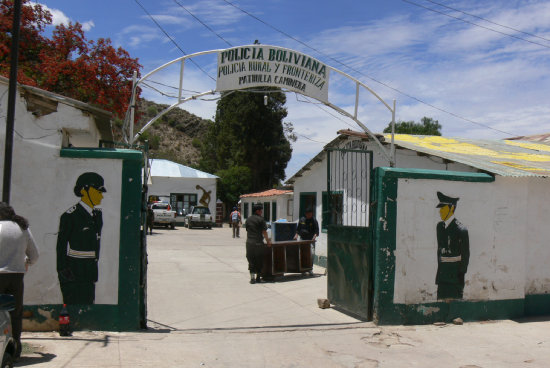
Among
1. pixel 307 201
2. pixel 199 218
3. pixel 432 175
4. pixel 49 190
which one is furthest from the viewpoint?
pixel 199 218

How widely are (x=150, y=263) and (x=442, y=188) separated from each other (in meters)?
9.16

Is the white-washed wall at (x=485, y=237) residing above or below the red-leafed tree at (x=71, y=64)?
below

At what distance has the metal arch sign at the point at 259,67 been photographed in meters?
8.53

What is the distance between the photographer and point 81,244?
6.80 metres

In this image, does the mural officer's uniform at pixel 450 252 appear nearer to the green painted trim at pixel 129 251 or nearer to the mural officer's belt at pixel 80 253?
the green painted trim at pixel 129 251

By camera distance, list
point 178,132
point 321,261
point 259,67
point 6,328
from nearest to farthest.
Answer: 1. point 6,328
2. point 259,67
3. point 321,261
4. point 178,132

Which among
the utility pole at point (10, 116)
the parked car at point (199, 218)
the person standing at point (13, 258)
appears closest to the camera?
the person standing at point (13, 258)

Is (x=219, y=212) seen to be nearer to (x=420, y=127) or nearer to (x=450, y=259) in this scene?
(x=420, y=127)

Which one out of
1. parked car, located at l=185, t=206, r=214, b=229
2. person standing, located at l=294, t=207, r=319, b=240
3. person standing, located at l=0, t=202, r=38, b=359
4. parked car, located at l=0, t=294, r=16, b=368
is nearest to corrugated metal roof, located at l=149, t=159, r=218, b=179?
parked car, located at l=185, t=206, r=214, b=229

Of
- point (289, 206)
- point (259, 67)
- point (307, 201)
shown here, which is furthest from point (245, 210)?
point (259, 67)

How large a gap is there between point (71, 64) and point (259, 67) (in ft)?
24.9

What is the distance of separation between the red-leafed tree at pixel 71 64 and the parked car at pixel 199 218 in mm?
20429

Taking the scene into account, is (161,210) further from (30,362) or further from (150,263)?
(30,362)

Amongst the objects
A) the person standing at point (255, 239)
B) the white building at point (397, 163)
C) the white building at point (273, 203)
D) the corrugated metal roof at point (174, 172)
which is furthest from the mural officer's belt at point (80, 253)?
the corrugated metal roof at point (174, 172)
